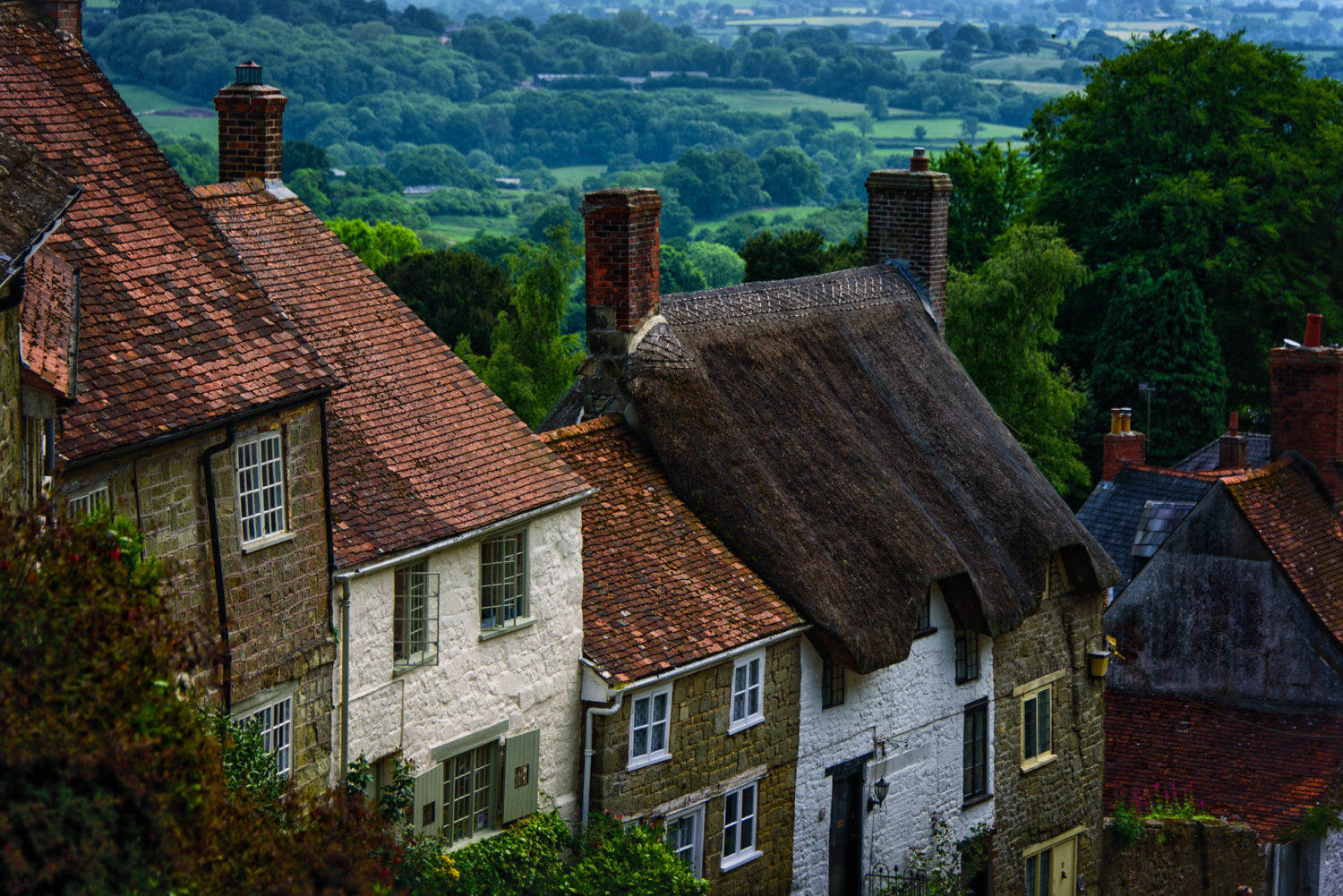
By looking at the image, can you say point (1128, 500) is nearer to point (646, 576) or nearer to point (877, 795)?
point (877, 795)

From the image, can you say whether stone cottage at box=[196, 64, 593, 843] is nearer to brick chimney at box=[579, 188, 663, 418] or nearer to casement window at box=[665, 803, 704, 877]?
casement window at box=[665, 803, 704, 877]

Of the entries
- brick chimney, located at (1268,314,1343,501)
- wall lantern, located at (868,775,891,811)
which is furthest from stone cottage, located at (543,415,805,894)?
brick chimney, located at (1268,314,1343,501)

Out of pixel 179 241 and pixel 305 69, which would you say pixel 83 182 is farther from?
pixel 305 69

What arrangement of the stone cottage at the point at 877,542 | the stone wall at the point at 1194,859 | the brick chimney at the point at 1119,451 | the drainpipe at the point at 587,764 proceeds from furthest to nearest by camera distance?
1. the brick chimney at the point at 1119,451
2. the stone wall at the point at 1194,859
3. the stone cottage at the point at 877,542
4. the drainpipe at the point at 587,764

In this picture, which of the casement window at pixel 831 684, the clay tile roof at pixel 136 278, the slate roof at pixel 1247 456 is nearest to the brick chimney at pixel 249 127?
the clay tile roof at pixel 136 278

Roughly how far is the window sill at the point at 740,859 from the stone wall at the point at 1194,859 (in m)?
8.15

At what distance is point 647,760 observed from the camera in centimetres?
2208

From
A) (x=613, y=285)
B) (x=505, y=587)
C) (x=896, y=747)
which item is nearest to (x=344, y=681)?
(x=505, y=587)

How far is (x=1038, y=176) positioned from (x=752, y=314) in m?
39.8

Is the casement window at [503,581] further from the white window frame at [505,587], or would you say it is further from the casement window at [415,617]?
the casement window at [415,617]

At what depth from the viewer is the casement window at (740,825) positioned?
23.3 metres

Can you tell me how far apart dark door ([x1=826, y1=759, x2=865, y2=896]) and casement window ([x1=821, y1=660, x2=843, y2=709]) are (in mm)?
1044

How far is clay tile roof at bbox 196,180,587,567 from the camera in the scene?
19844 mm

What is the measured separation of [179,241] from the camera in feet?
59.1
